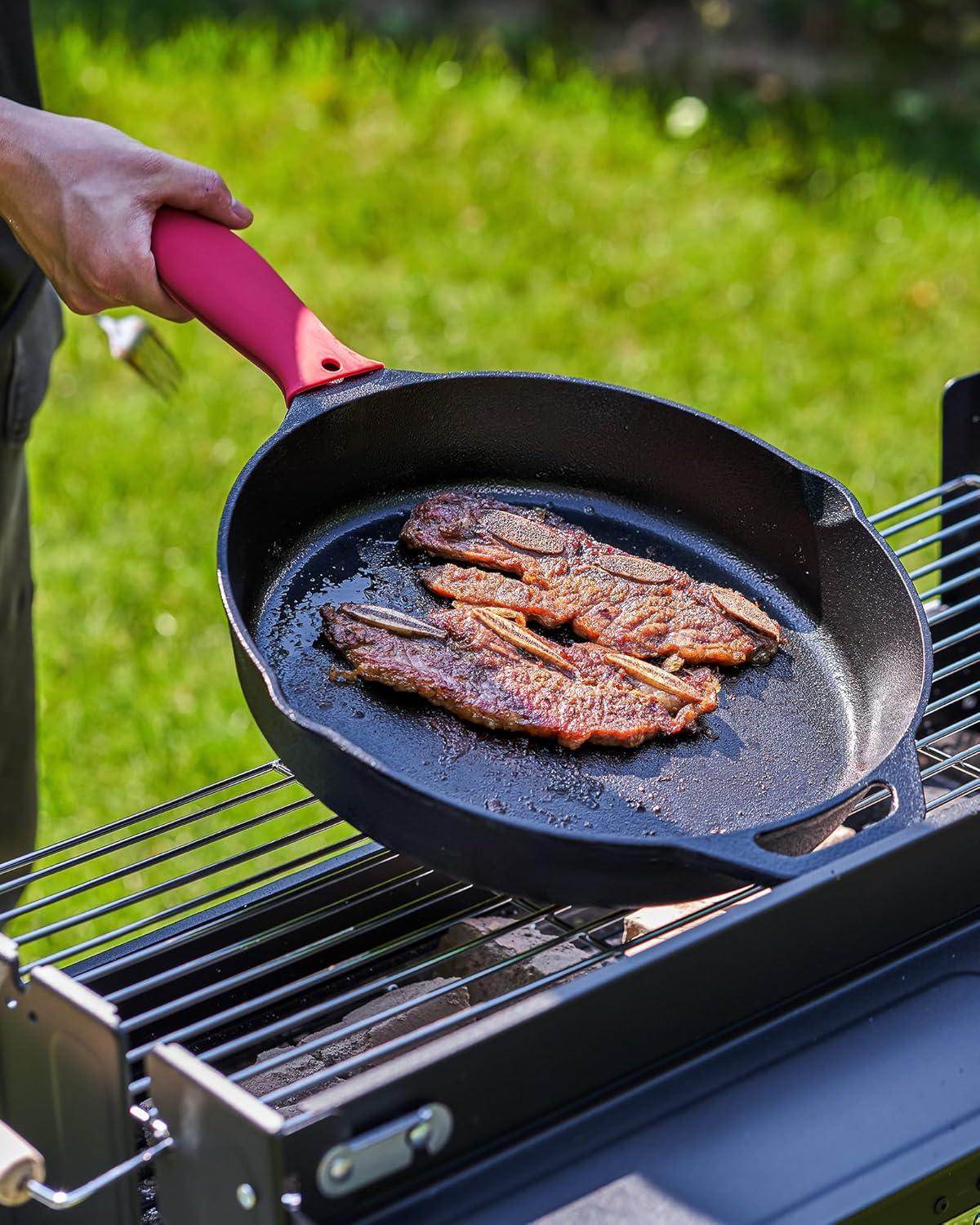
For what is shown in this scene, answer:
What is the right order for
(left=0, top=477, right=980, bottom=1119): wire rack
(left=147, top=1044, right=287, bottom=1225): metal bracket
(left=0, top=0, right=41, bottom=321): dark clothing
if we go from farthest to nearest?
(left=0, top=0, right=41, bottom=321): dark clothing, (left=0, top=477, right=980, bottom=1119): wire rack, (left=147, top=1044, right=287, bottom=1225): metal bracket

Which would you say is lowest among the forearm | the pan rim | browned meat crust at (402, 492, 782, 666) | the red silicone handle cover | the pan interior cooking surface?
the pan interior cooking surface

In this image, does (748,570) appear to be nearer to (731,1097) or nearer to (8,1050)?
(731,1097)

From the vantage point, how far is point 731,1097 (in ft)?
4.60

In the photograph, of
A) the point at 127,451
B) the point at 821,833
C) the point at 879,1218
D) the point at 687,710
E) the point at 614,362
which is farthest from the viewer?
the point at 614,362

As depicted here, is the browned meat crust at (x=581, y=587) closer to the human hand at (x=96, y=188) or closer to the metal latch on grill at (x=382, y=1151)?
the human hand at (x=96, y=188)

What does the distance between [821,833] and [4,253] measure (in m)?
1.59

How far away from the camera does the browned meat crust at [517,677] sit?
167 cm

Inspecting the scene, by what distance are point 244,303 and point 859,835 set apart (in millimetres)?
993

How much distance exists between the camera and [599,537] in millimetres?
2047

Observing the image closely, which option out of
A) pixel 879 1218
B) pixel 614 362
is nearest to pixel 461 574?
pixel 879 1218

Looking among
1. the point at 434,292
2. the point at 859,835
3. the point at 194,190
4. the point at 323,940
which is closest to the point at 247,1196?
the point at 323,940

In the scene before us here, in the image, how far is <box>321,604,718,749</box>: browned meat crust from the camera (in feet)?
5.49

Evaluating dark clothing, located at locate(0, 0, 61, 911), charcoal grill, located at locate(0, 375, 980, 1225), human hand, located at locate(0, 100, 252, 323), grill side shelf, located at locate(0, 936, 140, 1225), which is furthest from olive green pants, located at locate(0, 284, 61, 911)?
grill side shelf, located at locate(0, 936, 140, 1225)

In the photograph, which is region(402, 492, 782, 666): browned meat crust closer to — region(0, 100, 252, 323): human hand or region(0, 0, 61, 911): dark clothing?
region(0, 100, 252, 323): human hand
